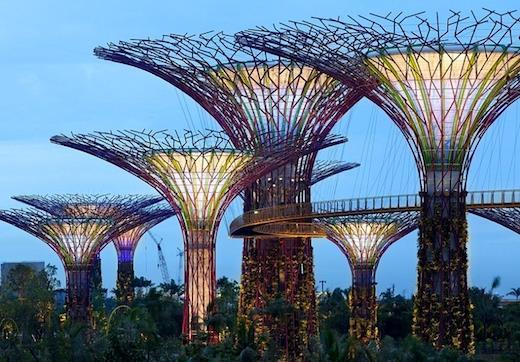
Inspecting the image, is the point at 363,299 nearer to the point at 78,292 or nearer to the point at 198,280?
the point at 78,292

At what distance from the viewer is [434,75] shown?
45.8 metres

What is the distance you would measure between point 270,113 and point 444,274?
56.4ft

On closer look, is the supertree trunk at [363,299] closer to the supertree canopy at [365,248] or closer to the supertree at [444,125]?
the supertree canopy at [365,248]

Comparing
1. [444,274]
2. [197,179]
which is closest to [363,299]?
[197,179]

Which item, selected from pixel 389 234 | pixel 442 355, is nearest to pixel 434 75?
pixel 442 355

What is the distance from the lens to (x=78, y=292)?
87.2 metres

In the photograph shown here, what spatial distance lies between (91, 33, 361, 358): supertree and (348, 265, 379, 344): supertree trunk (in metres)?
14.0

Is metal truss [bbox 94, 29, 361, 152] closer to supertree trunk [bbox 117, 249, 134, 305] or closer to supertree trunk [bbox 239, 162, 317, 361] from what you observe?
supertree trunk [bbox 239, 162, 317, 361]

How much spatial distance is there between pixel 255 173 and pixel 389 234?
76.9 ft

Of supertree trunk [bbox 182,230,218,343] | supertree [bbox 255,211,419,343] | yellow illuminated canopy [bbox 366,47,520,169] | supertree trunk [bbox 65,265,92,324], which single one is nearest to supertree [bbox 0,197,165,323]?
supertree trunk [bbox 65,265,92,324]

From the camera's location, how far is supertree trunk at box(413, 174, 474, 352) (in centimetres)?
4538

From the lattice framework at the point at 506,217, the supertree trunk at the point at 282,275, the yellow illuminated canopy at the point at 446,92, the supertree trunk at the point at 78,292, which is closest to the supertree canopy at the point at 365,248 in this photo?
the lattice framework at the point at 506,217

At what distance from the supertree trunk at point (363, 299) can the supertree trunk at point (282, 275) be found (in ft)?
45.0

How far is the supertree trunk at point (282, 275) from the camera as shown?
200 feet
